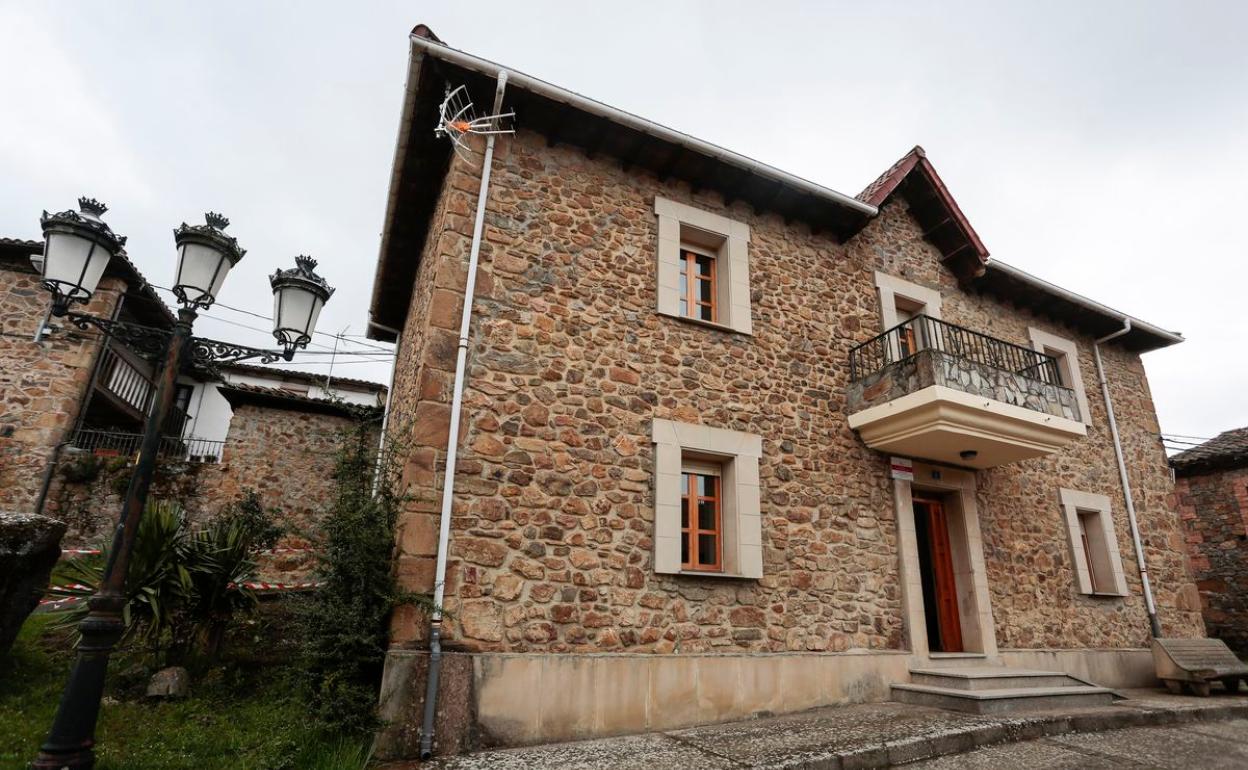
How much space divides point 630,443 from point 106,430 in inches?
434

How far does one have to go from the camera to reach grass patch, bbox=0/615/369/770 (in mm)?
4180

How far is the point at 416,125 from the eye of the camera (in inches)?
272

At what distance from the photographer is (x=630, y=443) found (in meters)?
6.20

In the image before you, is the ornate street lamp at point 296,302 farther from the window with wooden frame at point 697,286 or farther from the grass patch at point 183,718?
the window with wooden frame at point 697,286

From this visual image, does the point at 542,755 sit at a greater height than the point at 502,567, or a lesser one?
lesser

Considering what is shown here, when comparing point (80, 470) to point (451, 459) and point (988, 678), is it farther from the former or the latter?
point (988, 678)

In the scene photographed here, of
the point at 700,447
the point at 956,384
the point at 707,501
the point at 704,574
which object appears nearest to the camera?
the point at 704,574

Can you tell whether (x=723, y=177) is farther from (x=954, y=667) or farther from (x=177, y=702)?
(x=177, y=702)

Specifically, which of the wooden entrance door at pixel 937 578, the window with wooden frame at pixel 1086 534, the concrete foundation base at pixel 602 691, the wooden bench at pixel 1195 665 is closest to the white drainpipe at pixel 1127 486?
the wooden bench at pixel 1195 665

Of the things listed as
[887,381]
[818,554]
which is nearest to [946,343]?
[887,381]

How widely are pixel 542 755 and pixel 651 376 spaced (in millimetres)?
3499

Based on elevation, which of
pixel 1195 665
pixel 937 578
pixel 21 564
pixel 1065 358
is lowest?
pixel 1195 665

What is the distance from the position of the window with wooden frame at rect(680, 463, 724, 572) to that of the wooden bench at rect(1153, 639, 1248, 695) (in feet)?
22.5

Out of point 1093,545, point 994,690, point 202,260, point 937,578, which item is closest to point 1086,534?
point 1093,545
